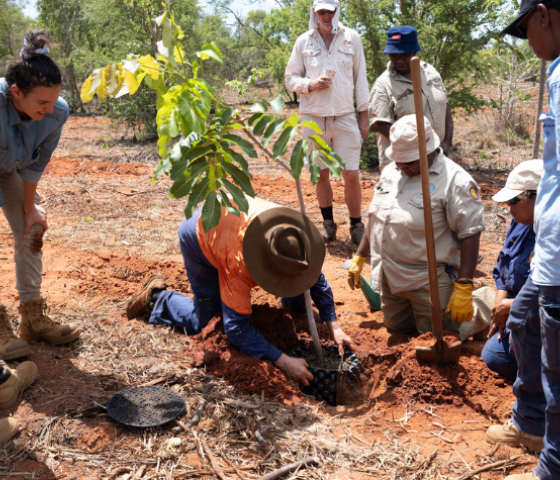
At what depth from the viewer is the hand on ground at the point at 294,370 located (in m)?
3.15

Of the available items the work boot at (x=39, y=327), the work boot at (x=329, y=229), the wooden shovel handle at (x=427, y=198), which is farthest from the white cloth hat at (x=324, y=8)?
the work boot at (x=39, y=327)

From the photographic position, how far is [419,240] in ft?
11.3

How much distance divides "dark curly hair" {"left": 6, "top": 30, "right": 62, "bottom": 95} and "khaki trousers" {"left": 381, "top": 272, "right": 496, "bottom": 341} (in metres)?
2.47

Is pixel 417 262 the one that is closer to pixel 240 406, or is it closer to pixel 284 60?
pixel 240 406

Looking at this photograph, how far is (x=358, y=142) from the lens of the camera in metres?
5.10

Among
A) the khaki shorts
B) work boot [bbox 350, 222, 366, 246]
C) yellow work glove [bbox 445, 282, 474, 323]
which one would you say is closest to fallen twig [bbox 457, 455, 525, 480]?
yellow work glove [bbox 445, 282, 474, 323]

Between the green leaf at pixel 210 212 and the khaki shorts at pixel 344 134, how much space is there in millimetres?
2651

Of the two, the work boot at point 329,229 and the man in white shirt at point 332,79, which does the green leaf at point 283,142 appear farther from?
the work boot at point 329,229

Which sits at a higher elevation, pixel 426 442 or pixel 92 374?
pixel 92 374

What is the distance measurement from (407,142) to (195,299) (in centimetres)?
171

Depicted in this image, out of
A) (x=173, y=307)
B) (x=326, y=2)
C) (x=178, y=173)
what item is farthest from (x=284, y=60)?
(x=178, y=173)

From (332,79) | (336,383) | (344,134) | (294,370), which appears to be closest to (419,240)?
(336,383)

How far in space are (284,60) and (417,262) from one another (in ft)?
37.3

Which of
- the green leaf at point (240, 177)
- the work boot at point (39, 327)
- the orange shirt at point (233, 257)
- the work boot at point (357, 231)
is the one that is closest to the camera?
the green leaf at point (240, 177)
